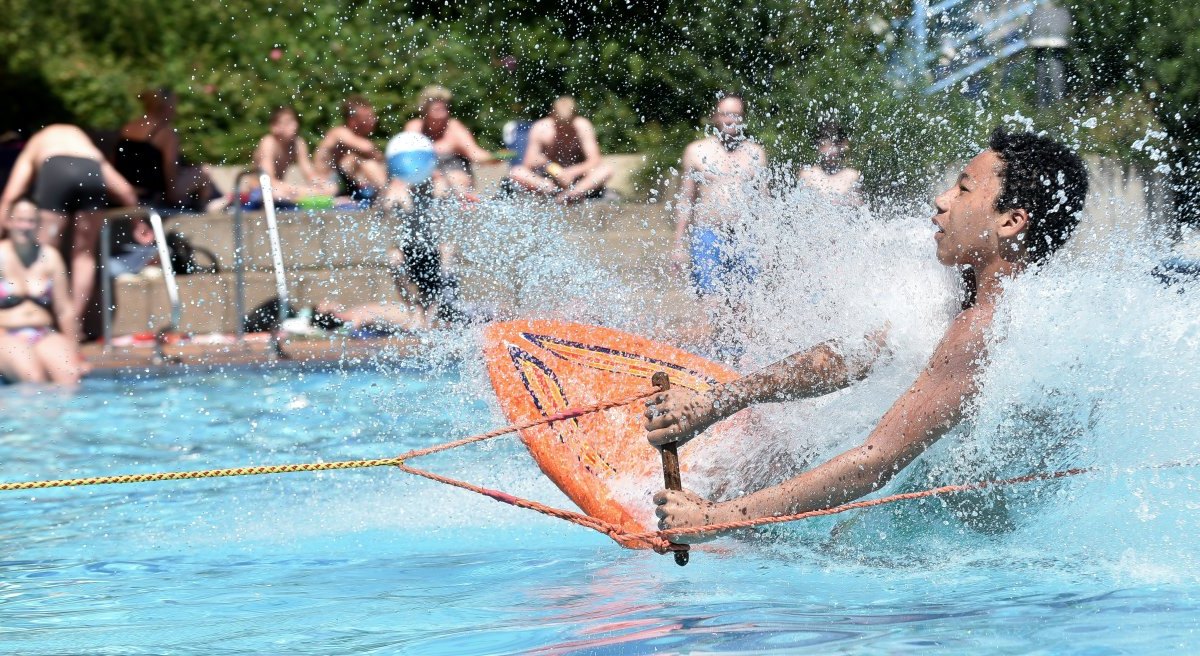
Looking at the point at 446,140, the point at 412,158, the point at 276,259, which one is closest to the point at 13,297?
the point at 276,259

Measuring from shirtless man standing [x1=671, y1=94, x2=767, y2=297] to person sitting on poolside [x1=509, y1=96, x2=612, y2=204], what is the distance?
0.66 meters

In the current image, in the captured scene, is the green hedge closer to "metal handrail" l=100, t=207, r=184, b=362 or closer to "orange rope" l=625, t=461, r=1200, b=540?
"metal handrail" l=100, t=207, r=184, b=362

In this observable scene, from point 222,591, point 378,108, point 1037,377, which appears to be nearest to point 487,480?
point 222,591

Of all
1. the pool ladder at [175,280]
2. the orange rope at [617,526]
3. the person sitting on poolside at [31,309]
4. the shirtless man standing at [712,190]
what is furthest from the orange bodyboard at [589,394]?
the person sitting on poolside at [31,309]

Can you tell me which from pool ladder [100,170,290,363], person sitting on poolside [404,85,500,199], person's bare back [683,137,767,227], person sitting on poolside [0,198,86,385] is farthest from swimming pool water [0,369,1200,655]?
person sitting on poolside [404,85,500,199]

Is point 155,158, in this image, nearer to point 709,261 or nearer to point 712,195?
point 712,195

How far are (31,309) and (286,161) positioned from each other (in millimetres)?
2219

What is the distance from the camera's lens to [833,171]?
798cm

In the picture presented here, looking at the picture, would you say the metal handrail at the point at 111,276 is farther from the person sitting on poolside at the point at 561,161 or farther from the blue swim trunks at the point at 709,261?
the blue swim trunks at the point at 709,261

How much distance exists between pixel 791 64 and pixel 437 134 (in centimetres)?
291

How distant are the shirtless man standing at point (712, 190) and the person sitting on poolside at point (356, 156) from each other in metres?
2.04

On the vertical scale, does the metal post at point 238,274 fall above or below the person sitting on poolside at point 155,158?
below

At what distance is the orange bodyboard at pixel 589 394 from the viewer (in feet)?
12.8

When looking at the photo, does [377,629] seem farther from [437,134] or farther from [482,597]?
[437,134]
